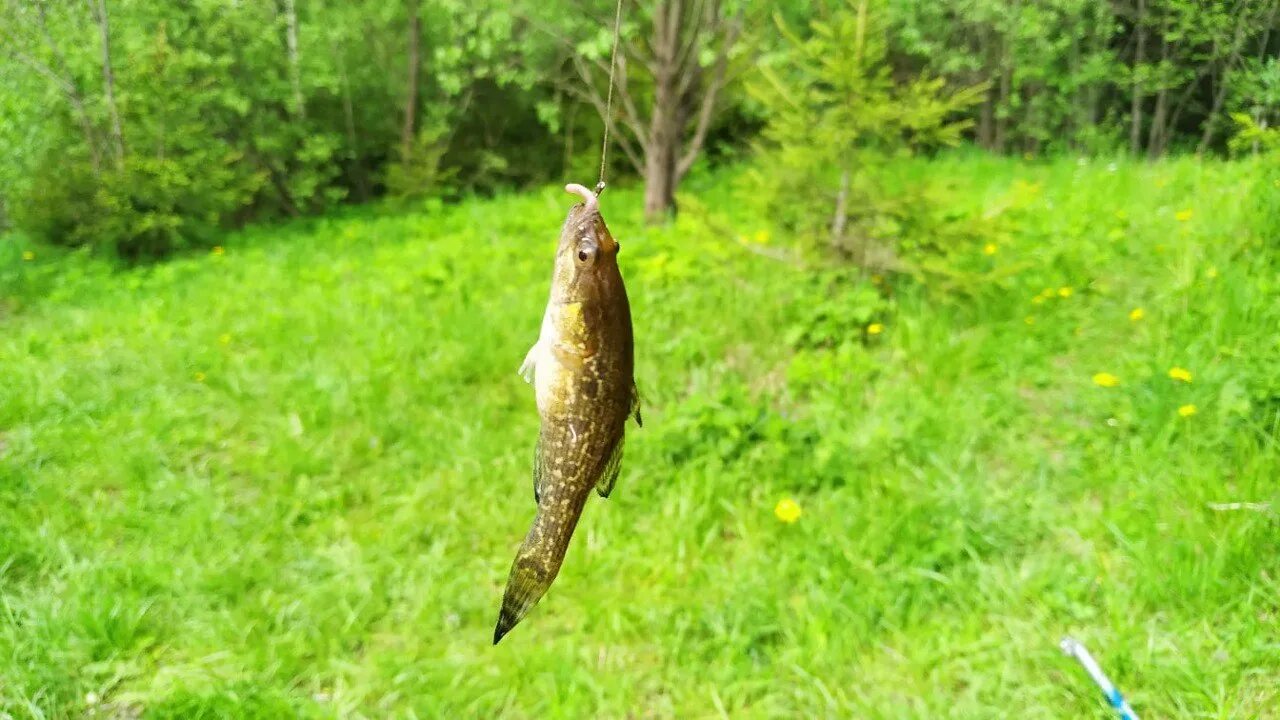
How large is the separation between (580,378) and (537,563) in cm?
20

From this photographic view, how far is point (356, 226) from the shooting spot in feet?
29.2

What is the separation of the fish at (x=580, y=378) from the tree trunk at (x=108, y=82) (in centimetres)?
876

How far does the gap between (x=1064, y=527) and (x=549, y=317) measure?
2971mm

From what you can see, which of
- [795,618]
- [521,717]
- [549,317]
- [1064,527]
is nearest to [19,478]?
[521,717]

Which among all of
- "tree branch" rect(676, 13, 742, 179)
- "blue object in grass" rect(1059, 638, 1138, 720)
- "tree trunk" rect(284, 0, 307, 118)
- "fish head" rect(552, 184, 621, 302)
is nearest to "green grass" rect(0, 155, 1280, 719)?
"blue object in grass" rect(1059, 638, 1138, 720)

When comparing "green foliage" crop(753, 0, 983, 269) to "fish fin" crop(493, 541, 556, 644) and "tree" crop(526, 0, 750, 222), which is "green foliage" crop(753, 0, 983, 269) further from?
"fish fin" crop(493, 541, 556, 644)

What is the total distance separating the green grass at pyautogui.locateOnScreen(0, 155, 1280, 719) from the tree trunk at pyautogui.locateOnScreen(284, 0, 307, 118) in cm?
504

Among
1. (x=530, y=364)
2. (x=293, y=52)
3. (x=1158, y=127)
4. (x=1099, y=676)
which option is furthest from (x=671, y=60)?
(x=530, y=364)

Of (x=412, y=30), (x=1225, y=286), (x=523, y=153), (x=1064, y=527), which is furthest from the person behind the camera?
(x=523, y=153)

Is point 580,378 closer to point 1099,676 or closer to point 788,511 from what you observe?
point 1099,676

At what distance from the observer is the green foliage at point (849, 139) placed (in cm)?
429

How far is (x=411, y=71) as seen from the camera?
9.96 metres

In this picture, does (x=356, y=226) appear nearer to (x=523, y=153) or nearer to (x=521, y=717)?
(x=523, y=153)

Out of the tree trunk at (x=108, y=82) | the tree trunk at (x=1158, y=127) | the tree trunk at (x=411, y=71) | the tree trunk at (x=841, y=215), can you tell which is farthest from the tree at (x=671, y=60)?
the tree trunk at (x=108, y=82)
